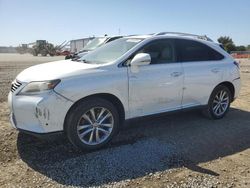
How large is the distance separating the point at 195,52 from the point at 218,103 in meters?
1.28

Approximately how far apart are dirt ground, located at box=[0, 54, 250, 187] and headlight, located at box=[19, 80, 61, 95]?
923 mm

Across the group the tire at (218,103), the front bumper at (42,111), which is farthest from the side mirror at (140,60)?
the tire at (218,103)

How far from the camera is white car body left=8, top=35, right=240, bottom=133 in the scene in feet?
13.4

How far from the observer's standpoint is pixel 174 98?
5.36 metres

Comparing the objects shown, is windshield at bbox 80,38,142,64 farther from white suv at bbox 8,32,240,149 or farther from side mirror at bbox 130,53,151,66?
side mirror at bbox 130,53,151,66

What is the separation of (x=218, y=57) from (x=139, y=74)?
2231mm

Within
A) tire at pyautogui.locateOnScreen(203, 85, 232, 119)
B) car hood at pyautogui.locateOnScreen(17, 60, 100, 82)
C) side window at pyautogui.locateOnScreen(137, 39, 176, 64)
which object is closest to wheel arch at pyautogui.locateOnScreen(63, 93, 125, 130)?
car hood at pyautogui.locateOnScreen(17, 60, 100, 82)

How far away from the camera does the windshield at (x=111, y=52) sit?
195 inches

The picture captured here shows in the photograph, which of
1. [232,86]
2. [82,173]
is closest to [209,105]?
[232,86]

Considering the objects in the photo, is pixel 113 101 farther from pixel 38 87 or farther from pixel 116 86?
pixel 38 87

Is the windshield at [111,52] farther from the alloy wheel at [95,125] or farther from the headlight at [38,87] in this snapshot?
the headlight at [38,87]

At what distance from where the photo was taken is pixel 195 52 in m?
5.82

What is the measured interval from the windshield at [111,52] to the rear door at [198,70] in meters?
0.95

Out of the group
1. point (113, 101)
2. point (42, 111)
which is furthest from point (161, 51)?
point (42, 111)
